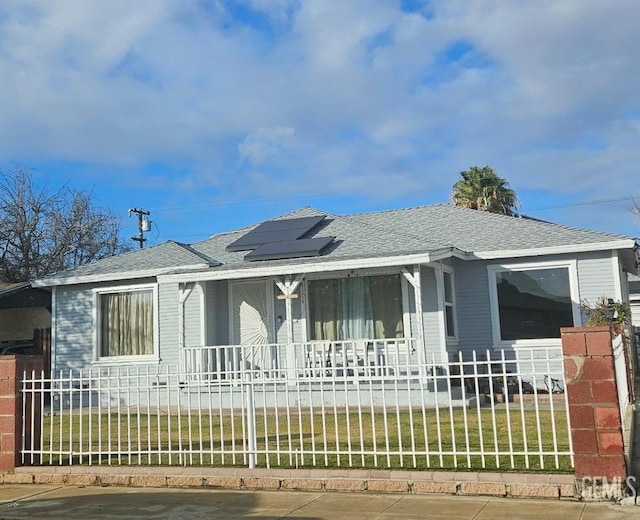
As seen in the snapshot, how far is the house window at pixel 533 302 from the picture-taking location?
15.4 meters

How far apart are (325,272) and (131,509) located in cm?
976

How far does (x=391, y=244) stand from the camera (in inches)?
608

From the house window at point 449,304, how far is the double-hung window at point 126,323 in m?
7.33

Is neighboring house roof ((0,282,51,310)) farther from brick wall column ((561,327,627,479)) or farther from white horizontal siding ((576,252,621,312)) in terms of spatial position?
brick wall column ((561,327,627,479))

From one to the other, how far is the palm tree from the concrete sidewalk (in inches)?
1104

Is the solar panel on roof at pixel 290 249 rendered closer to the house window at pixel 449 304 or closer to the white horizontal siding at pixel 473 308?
the house window at pixel 449 304

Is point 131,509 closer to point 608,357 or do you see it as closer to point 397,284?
point 608,357

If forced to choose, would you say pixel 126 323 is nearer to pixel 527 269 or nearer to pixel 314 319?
pixel 314 319

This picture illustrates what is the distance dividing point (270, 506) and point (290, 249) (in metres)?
9.60

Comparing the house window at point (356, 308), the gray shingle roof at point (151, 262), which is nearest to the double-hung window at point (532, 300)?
the house window at point (356, 308)

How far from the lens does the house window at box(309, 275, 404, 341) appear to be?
1575 cm

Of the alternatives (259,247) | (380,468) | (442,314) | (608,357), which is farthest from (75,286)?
(608,357)

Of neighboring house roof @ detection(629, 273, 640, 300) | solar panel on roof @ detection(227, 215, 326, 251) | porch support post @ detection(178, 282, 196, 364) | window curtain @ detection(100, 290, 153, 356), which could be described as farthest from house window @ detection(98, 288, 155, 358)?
neighboring house roof @ detection(629, 273, 640, 300)

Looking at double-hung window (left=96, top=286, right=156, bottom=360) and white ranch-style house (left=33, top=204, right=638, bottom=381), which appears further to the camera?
double-hung window (left=96, top=286, right=156, bottom=360)
